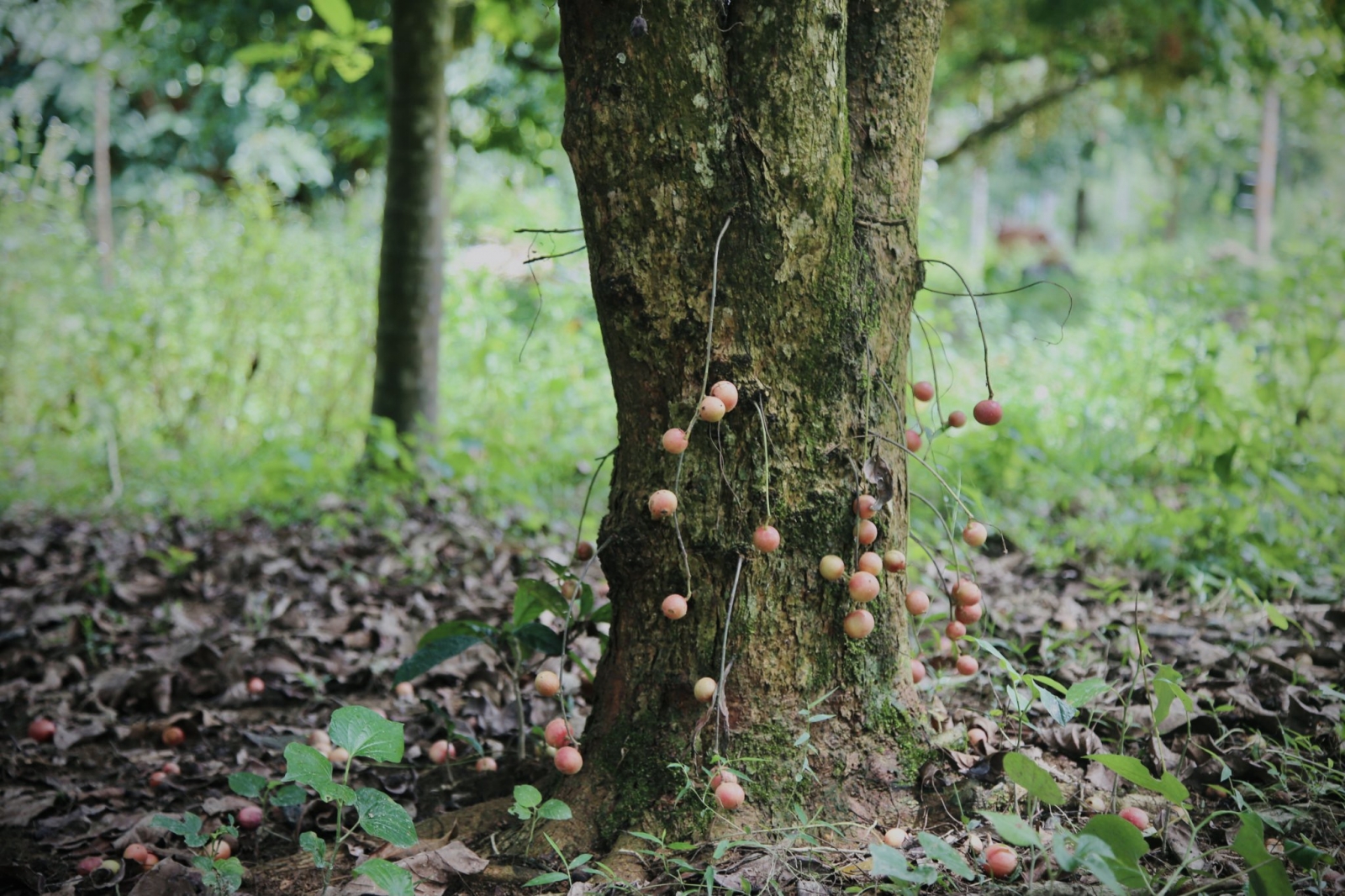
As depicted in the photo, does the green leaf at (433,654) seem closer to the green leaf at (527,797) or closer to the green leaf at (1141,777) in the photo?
the green leaf at (527,797)

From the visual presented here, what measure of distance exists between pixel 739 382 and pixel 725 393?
7 centimetres

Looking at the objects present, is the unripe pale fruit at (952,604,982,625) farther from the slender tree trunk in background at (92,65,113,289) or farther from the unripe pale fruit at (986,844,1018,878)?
the slender tree trunk in background at (92,65,113,289)

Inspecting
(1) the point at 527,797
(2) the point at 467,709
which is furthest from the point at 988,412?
(2) the point at 467,709

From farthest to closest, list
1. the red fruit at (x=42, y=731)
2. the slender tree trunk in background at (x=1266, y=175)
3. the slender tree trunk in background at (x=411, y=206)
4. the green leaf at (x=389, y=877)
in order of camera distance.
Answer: the slender tree trunk in background at (x=1266, y=175), the slender tree trunk in background at (x=411, y=206), the red fruit at (x=42, y=731), the green leaf at (x=389, y=877)

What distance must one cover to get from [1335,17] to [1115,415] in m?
2.22

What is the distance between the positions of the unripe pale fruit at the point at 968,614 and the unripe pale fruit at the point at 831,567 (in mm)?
311

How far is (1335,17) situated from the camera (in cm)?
338

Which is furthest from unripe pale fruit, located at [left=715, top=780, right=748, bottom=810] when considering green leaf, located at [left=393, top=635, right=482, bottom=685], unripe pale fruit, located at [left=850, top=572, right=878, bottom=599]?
green leaf, located at [left=393, top=635, right=482, bottom=685]

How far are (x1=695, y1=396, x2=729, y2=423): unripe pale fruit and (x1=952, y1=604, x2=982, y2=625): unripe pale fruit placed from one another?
24.7 inches

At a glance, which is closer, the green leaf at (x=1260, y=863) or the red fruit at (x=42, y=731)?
the green leaf at (x=1260, y=863)

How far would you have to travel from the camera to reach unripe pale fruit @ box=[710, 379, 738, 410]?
1.44 meters

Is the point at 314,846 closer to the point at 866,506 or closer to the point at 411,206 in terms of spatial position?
the point at 866,506

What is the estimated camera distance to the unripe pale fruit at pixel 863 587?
1454mm

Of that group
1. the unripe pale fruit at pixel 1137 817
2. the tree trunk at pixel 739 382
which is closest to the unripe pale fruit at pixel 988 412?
the tree trunk at pixel 739 382
